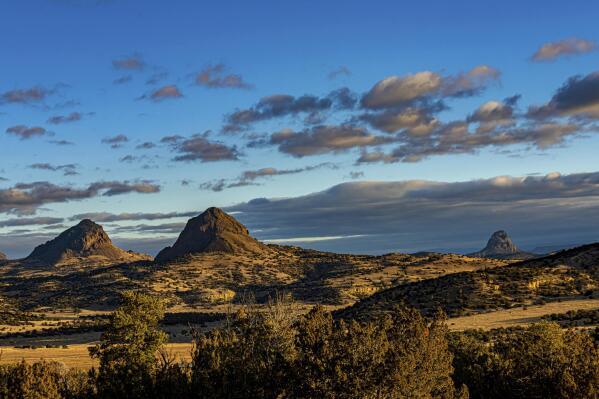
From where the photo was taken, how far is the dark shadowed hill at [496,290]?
8269 cm

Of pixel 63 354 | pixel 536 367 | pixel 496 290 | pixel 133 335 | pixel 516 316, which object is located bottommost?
pixel 516 316

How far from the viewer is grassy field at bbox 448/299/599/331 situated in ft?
231

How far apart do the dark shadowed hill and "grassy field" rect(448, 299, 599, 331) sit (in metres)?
2.54

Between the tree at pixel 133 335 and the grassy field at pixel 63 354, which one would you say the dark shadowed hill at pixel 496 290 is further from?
the tree at pixel 133 335

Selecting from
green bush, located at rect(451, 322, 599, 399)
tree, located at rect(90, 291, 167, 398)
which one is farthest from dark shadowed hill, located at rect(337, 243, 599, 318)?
tree, located at rect(90, 291, 167, 398)

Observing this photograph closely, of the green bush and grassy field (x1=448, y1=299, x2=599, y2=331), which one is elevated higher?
the green bush

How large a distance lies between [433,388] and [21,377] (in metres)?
20.4

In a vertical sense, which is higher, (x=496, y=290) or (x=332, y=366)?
(x=332, y=366)

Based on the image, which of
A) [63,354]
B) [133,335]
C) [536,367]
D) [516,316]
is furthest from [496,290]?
[133,335]

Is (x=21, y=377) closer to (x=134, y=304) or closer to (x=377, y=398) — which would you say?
(x=134, y=304)

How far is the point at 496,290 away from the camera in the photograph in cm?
8850

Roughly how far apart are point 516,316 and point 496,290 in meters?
14.4

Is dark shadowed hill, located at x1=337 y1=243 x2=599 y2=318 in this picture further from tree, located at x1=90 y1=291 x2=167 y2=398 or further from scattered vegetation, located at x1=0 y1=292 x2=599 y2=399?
tree, located at x1=90 y1=291 x2=167 y2=398

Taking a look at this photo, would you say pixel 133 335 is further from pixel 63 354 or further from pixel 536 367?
pixel 63 354
